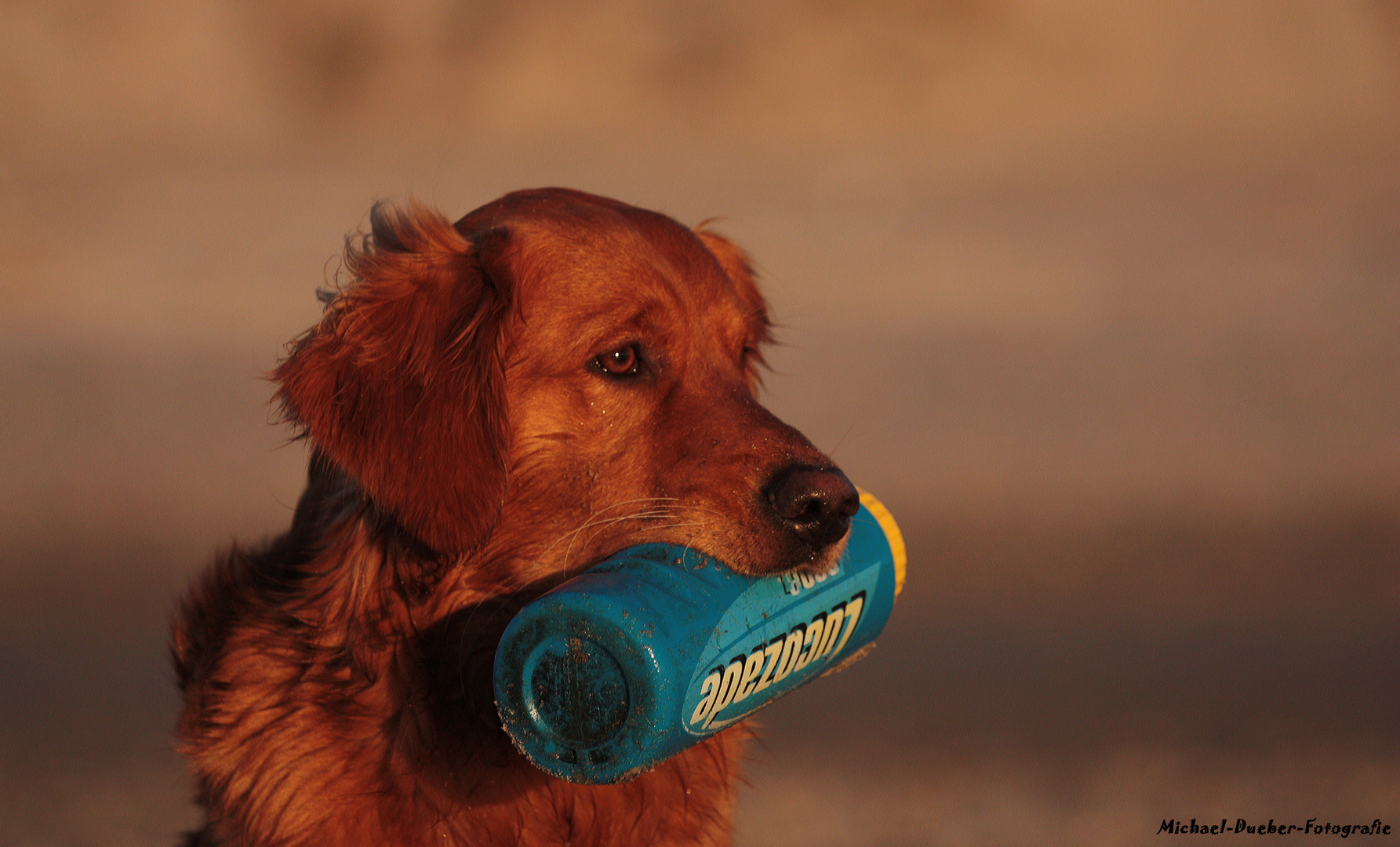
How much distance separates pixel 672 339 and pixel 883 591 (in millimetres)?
882

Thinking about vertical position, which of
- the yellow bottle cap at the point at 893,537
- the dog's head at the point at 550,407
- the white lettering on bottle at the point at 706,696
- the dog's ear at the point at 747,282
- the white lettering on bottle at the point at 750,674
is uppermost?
the dog's head at the point at 550,407

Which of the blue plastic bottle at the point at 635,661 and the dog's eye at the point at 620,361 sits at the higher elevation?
the dog's eye at the point at 620,361

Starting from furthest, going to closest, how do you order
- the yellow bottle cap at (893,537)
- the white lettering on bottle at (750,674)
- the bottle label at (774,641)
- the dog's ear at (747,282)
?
the dog's ear at (747,282), the yellow bottle cap at (893,537), the white lettering on bottle at (750,674), the bottle label at (774,641)

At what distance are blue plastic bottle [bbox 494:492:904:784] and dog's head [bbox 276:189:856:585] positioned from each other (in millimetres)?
192

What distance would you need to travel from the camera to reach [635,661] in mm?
2631

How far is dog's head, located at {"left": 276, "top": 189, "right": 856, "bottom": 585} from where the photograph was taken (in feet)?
10.2

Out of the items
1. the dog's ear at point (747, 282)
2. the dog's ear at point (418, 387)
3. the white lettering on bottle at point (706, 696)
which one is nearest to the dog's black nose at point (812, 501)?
the white lettering on bottle at point (706, 696)

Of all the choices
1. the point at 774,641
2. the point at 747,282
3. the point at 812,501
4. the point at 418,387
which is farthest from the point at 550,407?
the point at 747,282

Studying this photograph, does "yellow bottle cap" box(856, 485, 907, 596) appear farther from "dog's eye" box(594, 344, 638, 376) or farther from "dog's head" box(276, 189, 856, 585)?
"dog's eye" box(594, 344, 638, 376)

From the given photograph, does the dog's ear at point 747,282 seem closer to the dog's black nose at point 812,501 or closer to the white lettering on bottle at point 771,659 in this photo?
the dog's black nose at point 812,501

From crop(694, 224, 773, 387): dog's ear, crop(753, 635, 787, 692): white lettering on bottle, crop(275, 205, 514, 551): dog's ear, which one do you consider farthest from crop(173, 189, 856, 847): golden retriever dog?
crop(694, 224, 773, 387): dog's ear

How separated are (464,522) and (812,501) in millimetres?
814

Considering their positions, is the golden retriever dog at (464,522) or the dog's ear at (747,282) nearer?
the golden retriever dog at (464,522)

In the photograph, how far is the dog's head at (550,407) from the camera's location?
310 cm
